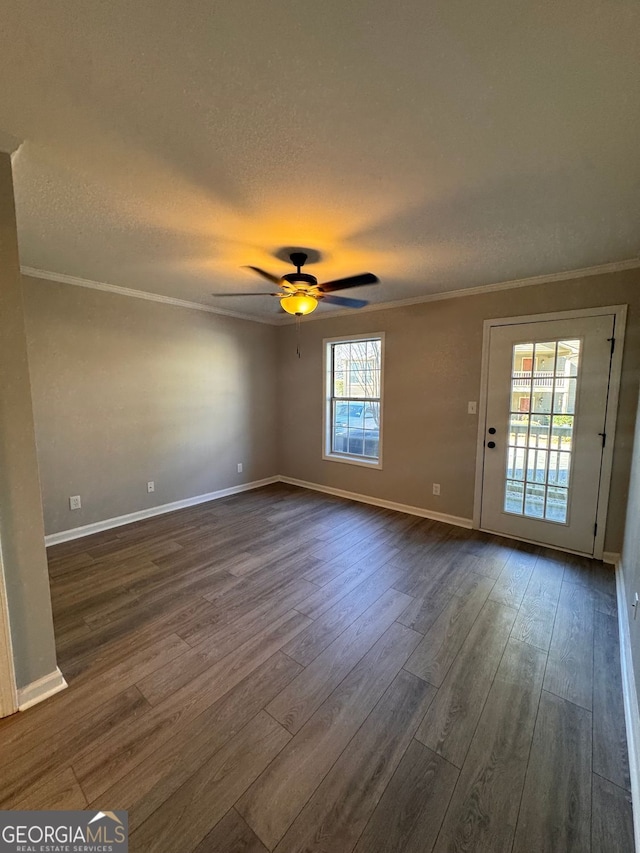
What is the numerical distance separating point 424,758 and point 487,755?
0.26 m

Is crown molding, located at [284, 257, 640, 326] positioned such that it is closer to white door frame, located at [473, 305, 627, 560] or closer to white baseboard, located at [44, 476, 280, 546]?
white door frame, located at [473, 305, 627, 560]

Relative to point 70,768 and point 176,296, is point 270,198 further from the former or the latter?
point 70,768

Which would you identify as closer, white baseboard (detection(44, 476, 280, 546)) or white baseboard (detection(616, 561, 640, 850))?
white baseboard (detection(616, 561, 640, 850))

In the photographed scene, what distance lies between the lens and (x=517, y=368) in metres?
3.16

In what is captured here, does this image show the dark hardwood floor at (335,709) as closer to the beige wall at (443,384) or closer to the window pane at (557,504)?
the window pane at (557,504)

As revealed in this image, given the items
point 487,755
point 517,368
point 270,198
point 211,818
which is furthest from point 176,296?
point 487,755

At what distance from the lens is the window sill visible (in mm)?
4230

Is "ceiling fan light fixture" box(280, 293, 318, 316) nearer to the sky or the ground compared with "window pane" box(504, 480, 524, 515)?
nearer to the sky

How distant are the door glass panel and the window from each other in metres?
1.49

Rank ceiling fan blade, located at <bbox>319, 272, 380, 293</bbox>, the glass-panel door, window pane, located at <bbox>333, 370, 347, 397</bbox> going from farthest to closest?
window pane, located at <bbox>333, 370, 347, 397</bbox> < the glass-panel door < ceiling fan blade, located at <bbox>319, 272, 380, 293</bbox>

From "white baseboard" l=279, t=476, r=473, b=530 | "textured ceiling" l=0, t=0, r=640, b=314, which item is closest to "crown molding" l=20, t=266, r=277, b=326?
"textured ceiling" l=0, t=0, r=640, b=314

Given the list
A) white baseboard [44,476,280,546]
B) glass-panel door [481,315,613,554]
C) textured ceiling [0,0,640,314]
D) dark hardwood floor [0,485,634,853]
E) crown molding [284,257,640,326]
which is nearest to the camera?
textured ceiling [0,0,640,314]

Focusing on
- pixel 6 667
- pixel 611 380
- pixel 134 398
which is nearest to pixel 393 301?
pixel 611 380

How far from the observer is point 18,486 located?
1.49 m
